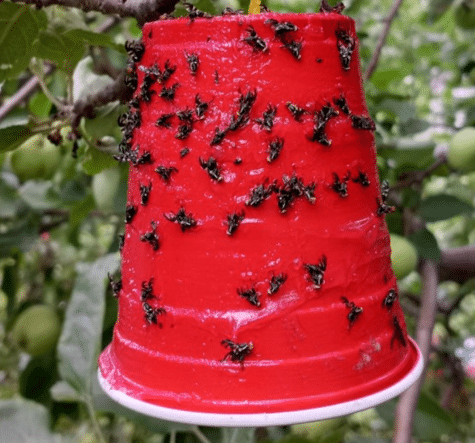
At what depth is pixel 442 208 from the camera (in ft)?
4.09

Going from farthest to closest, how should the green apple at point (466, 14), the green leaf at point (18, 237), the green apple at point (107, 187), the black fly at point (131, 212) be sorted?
the green apple at point (466, 14)
the green leaf at point (18, 237)
the green apple at point (107, 187)
the black fly at point (131, 212)

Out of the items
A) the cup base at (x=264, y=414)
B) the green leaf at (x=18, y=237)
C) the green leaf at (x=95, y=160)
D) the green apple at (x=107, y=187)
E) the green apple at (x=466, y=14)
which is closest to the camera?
the cup base at (x=264, y=414)

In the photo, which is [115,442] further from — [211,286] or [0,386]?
[211,286]

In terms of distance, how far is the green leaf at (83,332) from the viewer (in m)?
0.90

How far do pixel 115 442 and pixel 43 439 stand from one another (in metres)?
0.67

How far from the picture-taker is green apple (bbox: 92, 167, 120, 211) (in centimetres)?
115

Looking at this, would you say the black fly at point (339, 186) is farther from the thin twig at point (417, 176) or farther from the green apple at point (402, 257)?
the thin twig at point (417, 176)

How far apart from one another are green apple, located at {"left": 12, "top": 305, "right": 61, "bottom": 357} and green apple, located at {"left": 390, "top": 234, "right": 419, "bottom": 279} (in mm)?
654

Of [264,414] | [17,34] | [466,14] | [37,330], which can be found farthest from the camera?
[466,14]

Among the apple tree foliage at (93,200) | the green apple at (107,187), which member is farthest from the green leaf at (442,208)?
the green apple at (107,187)

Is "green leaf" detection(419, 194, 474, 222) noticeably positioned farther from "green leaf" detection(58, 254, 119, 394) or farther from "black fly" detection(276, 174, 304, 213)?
"black fly" detection(276, 174, 304, 213)

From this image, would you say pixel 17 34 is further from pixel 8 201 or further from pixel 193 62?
pixel 8 201

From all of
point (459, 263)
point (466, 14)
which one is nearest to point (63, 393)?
point (459, 263)

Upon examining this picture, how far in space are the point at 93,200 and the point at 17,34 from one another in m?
0.52
